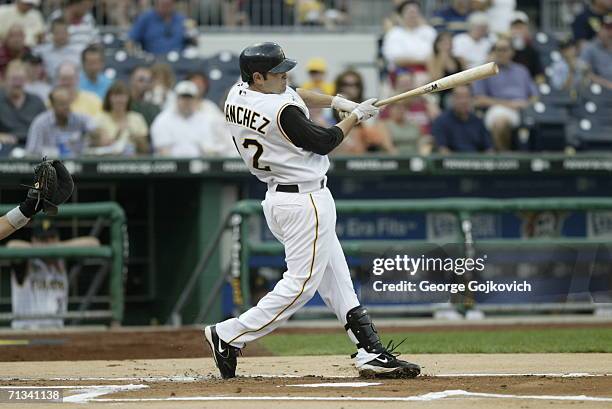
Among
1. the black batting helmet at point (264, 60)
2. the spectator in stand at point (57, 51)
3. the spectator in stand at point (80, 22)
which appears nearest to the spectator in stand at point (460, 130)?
the spectator in stand at point (57, 51)

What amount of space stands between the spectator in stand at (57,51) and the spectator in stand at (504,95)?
4.30 meters

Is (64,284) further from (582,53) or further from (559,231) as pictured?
(582,53)

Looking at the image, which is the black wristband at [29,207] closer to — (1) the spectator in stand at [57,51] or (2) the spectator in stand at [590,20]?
(1) the spectator in stand at [57,51]

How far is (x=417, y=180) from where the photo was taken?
481 inches

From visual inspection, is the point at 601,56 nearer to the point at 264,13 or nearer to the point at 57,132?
the point at 264,13

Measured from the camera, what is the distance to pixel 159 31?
46.2 feet

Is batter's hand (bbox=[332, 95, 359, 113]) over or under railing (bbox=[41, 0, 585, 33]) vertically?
over

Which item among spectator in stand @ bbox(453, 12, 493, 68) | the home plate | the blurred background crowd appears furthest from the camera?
spectator in stand @ bbox(453, 12, 493, 68)

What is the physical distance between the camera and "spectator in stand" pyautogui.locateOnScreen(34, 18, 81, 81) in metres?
13.1

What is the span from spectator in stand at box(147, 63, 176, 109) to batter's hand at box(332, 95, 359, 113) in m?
5.98

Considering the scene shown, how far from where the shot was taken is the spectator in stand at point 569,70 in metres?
13.8

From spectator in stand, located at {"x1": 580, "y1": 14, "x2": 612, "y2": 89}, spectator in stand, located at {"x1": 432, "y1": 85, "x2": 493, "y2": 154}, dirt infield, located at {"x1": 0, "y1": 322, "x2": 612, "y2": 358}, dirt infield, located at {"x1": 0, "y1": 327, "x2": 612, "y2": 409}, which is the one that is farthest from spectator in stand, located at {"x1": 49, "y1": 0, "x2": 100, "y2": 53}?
spectator in stand, located at {"x1": 580, "y1": 14, "x2": 612, "y2": 89}

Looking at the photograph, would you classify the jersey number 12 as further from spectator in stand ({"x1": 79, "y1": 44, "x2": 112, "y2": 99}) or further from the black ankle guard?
spectator in stand ({"x1": 79, "y1": 44, "x2": 112, "y2": 99})

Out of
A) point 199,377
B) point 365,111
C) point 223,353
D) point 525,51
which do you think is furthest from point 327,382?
point 525,51
